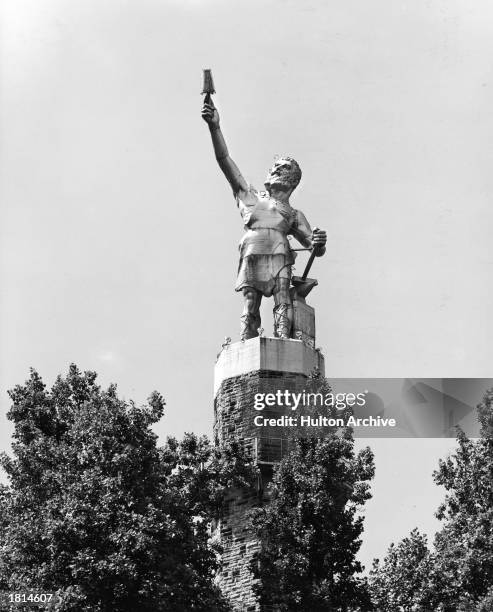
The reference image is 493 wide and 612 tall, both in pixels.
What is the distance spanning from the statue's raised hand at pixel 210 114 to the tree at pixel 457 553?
15.0m

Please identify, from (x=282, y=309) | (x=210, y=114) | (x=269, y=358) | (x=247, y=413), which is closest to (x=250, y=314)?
(x=282, y=309)

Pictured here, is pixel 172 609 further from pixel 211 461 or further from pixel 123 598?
pixel 211 461

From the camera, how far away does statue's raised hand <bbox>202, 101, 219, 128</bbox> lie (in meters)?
55.9

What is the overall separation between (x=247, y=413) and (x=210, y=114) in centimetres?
1045

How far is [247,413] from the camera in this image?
2127 inches

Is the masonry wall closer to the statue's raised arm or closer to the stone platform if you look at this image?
the stone platform

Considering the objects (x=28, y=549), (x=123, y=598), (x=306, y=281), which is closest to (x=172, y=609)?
(x=123, y=598)

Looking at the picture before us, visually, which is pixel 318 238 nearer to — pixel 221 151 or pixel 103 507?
pixel 221 151

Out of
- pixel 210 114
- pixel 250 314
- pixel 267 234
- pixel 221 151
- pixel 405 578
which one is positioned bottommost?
pixel 405 578

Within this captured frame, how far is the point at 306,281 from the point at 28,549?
53.5ft

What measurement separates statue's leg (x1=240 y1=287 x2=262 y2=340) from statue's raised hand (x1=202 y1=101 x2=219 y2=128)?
5.87 m

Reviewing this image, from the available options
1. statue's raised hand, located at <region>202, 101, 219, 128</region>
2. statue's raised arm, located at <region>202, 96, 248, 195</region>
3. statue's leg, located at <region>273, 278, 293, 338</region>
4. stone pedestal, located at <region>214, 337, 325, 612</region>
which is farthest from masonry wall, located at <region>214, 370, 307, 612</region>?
statue's raised hand, located at <region>202, 101, 219, 128</region>

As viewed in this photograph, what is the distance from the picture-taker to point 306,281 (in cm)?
5728

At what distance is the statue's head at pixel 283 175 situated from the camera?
58.2 metres
